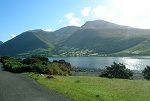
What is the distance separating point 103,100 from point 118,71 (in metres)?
43.8

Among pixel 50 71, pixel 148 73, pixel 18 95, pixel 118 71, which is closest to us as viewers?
pixel 18 95

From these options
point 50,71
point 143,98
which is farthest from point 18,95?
point 50,71

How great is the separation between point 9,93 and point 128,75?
4351 cm

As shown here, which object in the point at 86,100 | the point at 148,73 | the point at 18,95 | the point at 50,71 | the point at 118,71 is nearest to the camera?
the point at 86,100

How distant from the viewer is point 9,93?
119ft

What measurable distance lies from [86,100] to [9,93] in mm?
9912

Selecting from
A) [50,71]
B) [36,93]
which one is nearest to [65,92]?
[36,93]

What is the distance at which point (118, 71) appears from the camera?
74.1 m

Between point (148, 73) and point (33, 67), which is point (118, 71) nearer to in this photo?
point (148, 73)

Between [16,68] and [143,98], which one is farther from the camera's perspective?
[16,68]

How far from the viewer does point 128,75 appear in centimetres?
7512

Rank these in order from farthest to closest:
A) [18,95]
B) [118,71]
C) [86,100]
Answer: [118,71] → [18,95] → [86,100]

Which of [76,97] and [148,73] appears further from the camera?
[148,73]

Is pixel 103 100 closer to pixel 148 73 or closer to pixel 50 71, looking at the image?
pixel 50 71
